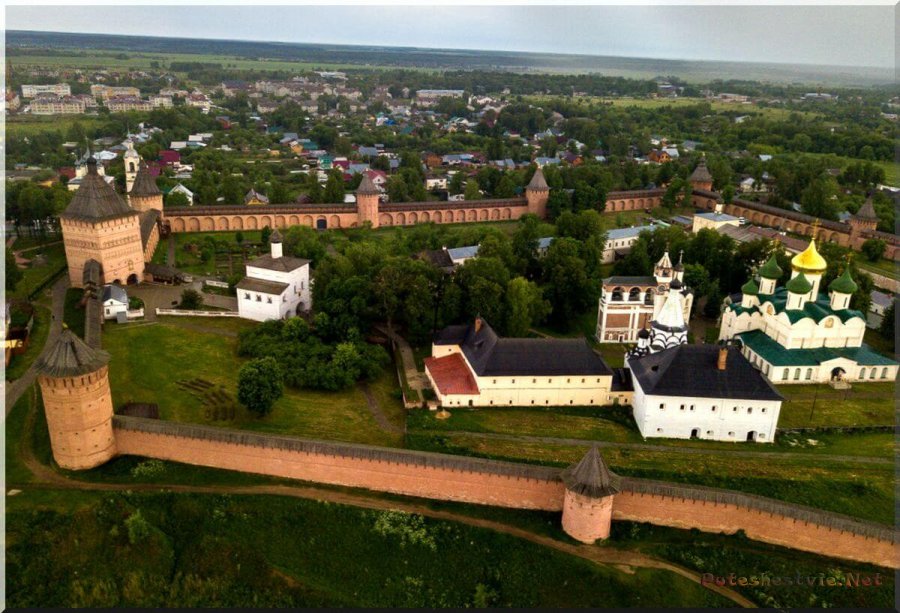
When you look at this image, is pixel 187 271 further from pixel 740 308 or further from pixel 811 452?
pixel 811 452

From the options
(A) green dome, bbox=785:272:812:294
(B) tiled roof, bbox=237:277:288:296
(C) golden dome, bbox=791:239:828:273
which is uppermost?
(C) golden dome, bbox=791:239:828:273

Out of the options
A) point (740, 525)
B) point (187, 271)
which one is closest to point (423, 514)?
point (740, 525)

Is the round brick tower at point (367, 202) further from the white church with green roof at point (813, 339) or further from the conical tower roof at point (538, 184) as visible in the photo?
the white church with green roof at point (813, 339)

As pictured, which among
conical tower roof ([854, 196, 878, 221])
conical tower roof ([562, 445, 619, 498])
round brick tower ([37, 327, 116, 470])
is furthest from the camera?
conical tower roof ([854, 196, 878, 221])

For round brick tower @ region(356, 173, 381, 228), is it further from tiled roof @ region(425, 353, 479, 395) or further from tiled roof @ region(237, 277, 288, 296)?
tiled roof @ region(425, 353, 479, 395)

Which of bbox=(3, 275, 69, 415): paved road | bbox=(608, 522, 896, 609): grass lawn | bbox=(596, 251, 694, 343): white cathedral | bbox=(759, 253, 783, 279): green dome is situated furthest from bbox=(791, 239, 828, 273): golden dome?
bbox=(3, 275, 69, 415): paved road

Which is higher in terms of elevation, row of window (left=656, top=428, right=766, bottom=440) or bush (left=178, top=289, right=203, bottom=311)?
bush (left=178, top=289, right=203, bottom=311)

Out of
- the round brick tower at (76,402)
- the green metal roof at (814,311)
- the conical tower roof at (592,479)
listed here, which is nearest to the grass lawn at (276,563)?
the round brick tower at (76,402)
